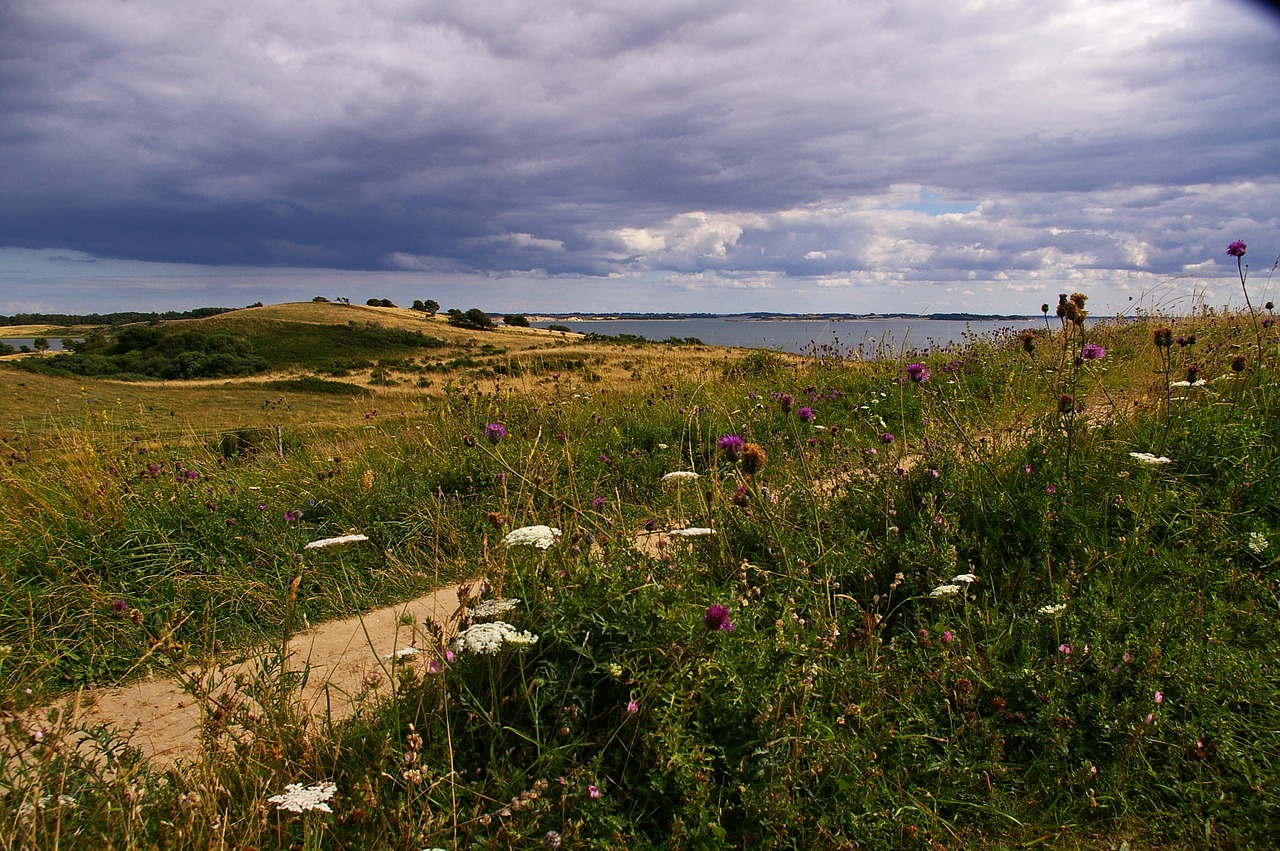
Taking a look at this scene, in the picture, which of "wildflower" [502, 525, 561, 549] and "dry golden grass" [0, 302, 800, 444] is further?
"dry golden grass" [0, 302, 800, 444]

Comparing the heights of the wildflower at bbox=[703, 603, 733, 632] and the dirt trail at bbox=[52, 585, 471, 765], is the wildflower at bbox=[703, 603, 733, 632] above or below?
above

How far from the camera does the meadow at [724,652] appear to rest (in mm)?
1879

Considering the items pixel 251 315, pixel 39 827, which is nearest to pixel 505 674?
pixel 39 827

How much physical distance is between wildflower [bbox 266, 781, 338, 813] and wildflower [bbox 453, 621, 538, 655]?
483mm

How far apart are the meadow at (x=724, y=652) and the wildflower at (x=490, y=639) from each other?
0.01m

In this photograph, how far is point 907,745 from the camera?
2180 mm

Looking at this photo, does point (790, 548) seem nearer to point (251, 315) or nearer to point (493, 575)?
point (493, 575)

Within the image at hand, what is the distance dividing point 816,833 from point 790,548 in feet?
4.54

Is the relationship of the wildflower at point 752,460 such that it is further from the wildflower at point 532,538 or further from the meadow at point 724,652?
the wildflower at point 532,538

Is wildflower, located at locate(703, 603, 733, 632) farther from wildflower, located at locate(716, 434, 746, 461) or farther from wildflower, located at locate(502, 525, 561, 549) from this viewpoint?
wildflower, located at locate(716, 434, 746, 461)

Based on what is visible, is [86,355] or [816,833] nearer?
[816,833]

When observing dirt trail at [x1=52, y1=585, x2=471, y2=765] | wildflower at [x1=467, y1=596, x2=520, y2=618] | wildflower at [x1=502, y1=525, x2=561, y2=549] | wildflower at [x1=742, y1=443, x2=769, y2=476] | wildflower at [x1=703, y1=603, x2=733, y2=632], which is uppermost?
wildflower at [x1=742, y1=443, x2=769, y2=476]

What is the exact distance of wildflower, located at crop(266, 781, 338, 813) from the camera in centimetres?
167

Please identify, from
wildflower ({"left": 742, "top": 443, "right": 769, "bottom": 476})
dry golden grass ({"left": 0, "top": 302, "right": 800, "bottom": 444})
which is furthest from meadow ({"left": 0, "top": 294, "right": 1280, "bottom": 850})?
dry golden grass ({"left": 0, "top": 302, "right": 800, "bottom": 444})
